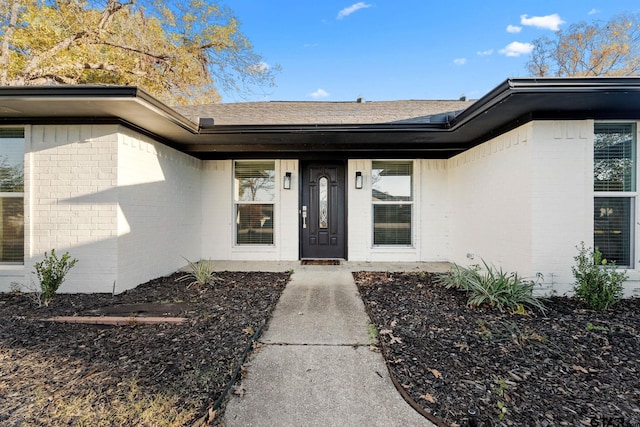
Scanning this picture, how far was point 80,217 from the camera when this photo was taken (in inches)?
152

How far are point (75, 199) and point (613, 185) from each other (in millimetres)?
7324

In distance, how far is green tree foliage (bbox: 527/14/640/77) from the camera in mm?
11148

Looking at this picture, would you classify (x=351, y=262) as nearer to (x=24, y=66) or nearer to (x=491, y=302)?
(x=491, y=302)

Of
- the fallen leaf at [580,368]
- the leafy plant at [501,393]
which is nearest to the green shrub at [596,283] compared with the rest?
the fallen leaf at [580,368]

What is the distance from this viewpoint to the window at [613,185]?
3740mm

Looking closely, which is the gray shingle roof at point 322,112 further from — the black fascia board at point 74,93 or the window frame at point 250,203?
the black fascia board at point 74,93

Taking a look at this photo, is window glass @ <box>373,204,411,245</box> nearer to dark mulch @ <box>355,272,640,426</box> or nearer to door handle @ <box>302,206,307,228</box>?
door handle @ <box>302,206,307,228</box>

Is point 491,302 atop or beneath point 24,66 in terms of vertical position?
beneath

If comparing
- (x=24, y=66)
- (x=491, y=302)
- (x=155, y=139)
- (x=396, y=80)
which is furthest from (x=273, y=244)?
(x=24, y=66)

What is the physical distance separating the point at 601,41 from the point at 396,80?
33.0ft

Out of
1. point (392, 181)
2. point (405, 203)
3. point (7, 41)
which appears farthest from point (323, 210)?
point (7, 41)

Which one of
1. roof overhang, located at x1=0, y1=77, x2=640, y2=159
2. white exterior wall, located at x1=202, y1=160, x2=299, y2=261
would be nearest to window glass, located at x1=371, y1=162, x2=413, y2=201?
roof overhang, located at x1=0, y1=77, x2=640, y2=159

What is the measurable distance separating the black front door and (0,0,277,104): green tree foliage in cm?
397

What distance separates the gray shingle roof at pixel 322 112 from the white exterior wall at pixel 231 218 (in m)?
1.01
